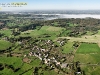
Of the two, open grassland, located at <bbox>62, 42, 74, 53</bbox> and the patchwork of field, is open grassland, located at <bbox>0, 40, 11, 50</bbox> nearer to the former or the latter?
open grassland, located at <bbox>62, 42, 74, 53</bbox>

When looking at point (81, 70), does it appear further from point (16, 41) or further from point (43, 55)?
point (16, 41)

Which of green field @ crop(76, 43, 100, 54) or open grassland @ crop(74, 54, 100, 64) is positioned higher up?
green field @ crop(76, 43, 100, 54)

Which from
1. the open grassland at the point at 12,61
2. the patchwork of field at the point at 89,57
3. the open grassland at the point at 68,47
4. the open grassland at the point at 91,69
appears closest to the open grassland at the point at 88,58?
the patchwork of field at the point at 89,57

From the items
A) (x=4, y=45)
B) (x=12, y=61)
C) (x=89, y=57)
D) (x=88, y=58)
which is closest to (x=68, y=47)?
(x=89, y=57)

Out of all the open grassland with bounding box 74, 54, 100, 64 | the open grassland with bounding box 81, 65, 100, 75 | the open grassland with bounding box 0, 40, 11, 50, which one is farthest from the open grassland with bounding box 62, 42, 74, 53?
the open grassland with bounding box 0, 40, 11, 50

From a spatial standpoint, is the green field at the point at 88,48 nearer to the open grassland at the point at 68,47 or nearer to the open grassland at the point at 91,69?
the open grassland at the point at 68,47

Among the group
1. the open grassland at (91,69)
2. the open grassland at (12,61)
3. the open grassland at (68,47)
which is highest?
the open grassland at (68,47)

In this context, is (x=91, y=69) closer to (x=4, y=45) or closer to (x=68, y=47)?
(x=68, y=47)

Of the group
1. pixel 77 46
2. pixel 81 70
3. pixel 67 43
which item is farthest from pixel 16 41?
pixel 81 70
